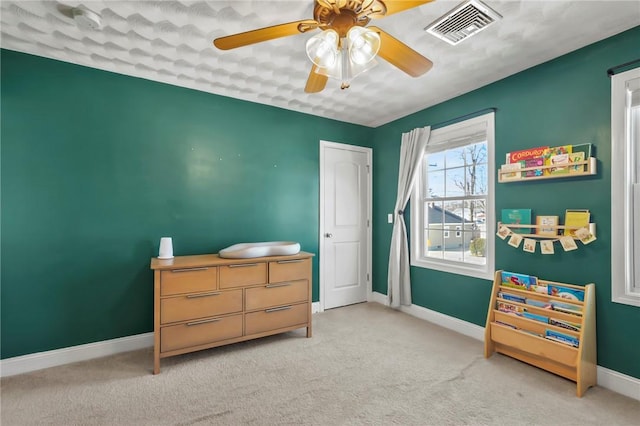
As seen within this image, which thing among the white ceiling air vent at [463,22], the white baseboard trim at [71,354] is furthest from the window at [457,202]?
the white baseboard trim at [71,354]

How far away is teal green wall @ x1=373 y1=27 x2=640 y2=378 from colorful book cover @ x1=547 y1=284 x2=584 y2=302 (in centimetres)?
12

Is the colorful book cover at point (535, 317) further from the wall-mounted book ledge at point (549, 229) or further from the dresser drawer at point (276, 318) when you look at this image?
the dresser drawer at point (276, 318)

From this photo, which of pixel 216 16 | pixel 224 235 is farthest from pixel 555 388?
pixel 216 16

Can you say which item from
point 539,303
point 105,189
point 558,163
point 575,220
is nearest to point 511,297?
point 539,303

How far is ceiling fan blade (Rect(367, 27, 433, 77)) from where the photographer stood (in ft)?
5.22

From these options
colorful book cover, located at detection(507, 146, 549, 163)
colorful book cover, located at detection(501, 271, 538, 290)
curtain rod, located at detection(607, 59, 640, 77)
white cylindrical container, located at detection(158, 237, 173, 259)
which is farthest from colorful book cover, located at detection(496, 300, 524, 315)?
white cylindrical container, located at detection(158, 237, 173, 259)

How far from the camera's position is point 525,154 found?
2660mm

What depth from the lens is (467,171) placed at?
11.0 ft

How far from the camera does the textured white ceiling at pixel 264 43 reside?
1970 millimetres

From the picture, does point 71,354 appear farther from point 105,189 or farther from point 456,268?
point 456,268

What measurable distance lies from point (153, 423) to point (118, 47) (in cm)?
276

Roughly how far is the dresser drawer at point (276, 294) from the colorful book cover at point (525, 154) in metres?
2.30

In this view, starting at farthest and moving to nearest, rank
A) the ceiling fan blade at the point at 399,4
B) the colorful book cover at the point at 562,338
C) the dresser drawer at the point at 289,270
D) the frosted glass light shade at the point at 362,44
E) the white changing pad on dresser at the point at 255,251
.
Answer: the dresser drawer at the point at 289,270 < the white changing pad on dresser at the point at 255,251 < the colorful book cover at the point at 562,338 < the frosted glass light shade at the point at 362,44 < the ceiling fan blade at the point at 399,4

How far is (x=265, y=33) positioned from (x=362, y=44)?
1.65 ft
